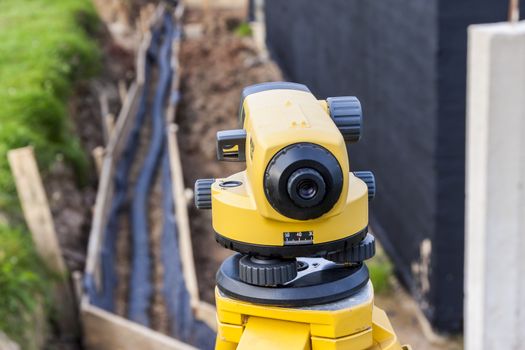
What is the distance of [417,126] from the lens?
6.84 metres

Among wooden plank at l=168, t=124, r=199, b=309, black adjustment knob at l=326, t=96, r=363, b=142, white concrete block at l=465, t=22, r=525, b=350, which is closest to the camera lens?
black adjustment knob at l=326, t=96, r=363, b=142

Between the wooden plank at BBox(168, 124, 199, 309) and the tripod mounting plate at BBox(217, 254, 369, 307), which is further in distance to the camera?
the wooden plank at BBox(168, 124, 199, 309)

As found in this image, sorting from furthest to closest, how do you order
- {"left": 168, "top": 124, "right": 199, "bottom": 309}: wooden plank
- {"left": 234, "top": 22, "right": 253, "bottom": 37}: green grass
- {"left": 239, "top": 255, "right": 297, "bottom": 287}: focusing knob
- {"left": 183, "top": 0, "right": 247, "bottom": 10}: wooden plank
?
{"left": 183, "top": 0, "right": 247, "bottom": 10}: wooden plank
{"left": 234, "top": 22, "right": 253, "bottom": 37}: green grass
{"left": 168, "top": 124, "right": 199, "bottom": 309}: wooden plank
{"left": 239, "top": 255, "right": 297, "bottom": 287}: focusing knob

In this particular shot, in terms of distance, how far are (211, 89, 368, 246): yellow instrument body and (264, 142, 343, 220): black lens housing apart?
19 mm

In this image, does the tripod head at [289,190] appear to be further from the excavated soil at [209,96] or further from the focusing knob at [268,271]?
the excavated soil at [209,96]

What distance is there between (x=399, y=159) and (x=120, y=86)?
7.20m

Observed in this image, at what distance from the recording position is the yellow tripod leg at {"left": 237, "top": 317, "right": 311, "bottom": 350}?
1788 millimetres

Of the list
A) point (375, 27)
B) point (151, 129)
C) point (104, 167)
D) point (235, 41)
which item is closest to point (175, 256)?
point (104, 167)

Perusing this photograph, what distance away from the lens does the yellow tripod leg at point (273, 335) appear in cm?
179

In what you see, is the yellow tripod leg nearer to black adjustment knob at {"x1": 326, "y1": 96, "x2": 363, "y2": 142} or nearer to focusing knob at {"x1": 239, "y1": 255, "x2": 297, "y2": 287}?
focusing knob at {"x1": 239, "y1": 255, "x2": 297, "y2": 287}

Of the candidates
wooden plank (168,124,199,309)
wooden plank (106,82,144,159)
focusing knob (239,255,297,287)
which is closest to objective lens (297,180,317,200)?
focusing knob (239,255,297,287)

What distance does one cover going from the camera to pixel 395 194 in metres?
7.93

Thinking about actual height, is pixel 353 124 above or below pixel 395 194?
above

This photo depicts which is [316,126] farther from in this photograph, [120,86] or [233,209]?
[120,86]
